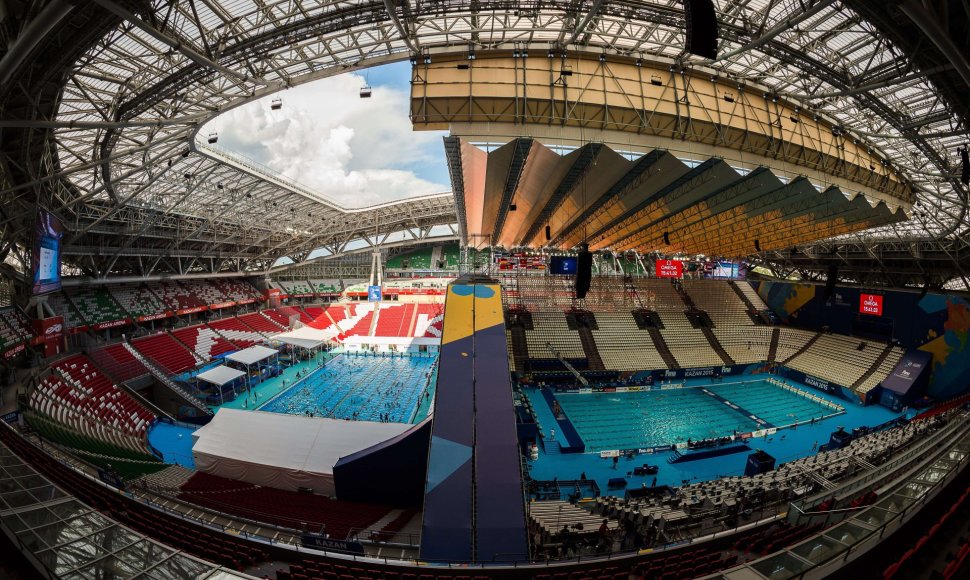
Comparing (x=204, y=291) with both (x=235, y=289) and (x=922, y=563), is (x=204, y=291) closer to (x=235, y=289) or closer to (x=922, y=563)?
(x=235, y=289)

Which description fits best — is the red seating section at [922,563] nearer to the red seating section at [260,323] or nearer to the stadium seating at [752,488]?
the stadium seating at [752,488]

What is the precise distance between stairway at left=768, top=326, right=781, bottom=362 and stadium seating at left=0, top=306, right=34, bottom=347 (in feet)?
145

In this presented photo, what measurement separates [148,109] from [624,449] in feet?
74.2

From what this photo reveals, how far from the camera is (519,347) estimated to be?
2531 cm

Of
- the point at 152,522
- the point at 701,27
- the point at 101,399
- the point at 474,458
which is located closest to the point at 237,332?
the point at 101,399

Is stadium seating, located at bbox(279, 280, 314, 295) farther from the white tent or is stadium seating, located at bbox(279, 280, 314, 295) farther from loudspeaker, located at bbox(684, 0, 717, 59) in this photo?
loudspeaker, located at bbox(684, 0, 717, 59)

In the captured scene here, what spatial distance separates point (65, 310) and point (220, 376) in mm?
11368

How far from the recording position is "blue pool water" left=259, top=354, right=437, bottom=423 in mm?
20594

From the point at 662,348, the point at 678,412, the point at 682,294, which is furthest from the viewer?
the point at 682,294

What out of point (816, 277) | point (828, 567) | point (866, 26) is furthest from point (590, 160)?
point (816, 277)

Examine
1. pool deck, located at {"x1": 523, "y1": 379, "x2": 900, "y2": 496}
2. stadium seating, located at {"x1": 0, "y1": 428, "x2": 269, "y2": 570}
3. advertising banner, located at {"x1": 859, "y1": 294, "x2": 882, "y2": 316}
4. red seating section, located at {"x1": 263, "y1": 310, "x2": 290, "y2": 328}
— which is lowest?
pool deck, located at {"x1": 523, "y1": 379, "x2": 900, "y2": 496}

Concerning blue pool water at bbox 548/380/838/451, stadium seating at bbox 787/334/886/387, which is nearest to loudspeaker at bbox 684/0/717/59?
blue pool water at bbox 548/380/838/451

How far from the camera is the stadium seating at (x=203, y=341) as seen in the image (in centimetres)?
2756

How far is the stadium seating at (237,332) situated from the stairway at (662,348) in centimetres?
3386
